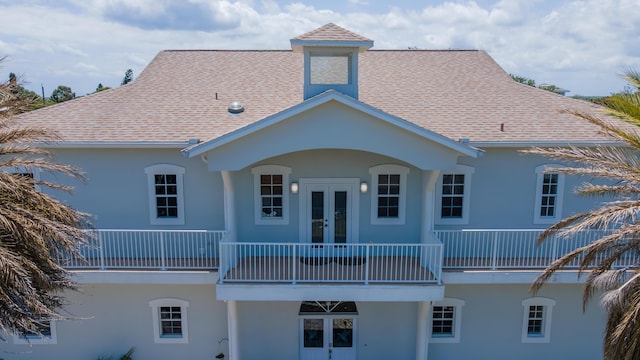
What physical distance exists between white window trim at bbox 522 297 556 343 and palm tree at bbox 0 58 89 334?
12.3 m

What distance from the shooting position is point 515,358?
506 inches

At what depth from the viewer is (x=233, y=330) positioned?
11586mm

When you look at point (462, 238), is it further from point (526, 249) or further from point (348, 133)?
point (348, 133)

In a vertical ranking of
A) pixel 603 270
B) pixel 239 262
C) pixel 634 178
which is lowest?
pixel 239 262

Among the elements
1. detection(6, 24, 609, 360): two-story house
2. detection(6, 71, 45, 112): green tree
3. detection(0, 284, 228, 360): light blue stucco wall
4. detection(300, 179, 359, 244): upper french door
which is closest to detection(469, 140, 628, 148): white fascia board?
detection(6, 24, 609, 360): two-story house

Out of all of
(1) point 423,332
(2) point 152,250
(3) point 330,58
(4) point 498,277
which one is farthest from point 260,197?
(4) point 498,277

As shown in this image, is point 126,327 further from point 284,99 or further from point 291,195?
point 284,99

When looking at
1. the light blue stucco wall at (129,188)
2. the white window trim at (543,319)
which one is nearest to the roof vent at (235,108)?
the light blue stucco wall at (129,188)

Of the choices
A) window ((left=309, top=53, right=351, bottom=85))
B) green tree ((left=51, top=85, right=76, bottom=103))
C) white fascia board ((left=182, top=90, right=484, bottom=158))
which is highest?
green tree ((left=51, top=85, right=76, bottom=103))

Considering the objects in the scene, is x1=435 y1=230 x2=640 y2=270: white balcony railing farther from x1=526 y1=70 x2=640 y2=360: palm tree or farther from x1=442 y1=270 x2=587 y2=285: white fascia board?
x1=526 y1=70 x2=640 y2=360: palm tree

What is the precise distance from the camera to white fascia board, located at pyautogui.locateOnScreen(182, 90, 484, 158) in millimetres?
10461

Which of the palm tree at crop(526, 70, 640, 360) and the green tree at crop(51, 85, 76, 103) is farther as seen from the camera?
the green tree at crop(51, 85, 76, 103)

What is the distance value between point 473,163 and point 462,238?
2292 mm

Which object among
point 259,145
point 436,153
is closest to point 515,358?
point 436,153
